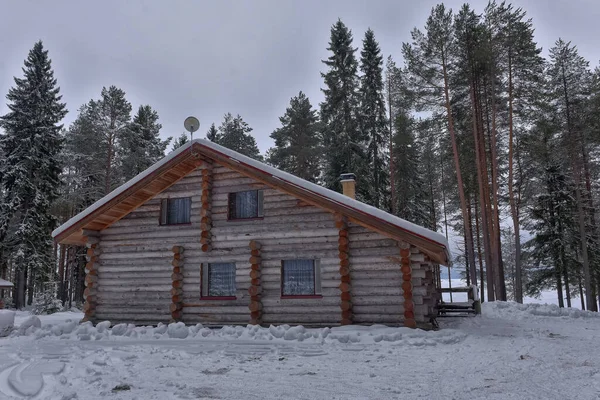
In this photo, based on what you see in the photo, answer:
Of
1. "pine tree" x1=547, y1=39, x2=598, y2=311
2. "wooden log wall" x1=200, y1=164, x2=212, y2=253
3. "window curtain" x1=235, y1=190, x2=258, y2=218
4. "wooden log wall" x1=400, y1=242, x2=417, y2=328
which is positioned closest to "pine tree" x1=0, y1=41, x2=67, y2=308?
"wooden log wall" x1=200, y1=164, x2=212, y2=253

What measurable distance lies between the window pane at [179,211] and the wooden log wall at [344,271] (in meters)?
5.69

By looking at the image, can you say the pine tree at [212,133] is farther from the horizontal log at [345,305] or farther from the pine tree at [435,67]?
the horizontal log at [345,305]

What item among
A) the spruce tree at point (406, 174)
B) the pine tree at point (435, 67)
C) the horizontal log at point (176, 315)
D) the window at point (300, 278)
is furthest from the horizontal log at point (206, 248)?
the spruce tree at point (406, 174)

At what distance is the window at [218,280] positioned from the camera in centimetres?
1342

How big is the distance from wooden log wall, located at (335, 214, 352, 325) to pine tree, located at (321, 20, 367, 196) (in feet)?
47.1

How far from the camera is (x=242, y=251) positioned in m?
13.3

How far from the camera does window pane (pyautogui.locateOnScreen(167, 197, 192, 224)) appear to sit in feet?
47.5

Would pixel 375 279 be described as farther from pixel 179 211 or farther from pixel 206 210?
pixel 179 211

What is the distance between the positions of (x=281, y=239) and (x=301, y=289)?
1.71 metres

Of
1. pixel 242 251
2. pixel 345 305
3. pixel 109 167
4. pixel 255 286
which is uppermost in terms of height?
pixel 109 167

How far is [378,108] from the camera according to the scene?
92.5 ft

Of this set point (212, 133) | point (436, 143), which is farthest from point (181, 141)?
point (436, 143)

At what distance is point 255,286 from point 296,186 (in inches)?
135

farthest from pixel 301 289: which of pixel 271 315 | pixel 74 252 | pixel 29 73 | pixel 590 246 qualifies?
pixel 29 73
